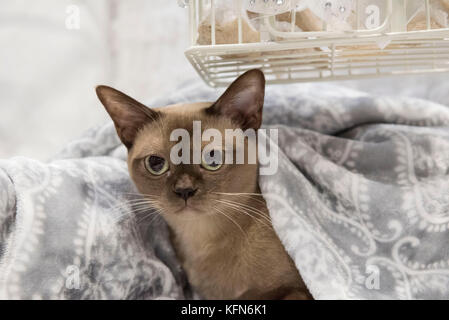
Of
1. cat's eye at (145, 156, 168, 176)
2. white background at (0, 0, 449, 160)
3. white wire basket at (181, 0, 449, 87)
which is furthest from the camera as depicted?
white background at (0, 0, 449, 160)

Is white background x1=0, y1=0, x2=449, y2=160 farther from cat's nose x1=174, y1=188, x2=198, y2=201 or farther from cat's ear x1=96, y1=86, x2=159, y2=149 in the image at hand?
cat's nose x1=174, y1=188, x2=198, y2=201

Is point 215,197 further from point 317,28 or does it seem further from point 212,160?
point 317,28

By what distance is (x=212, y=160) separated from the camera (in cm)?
91

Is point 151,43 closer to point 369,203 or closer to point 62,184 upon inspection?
point 62,184

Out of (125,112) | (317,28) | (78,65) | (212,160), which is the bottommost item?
(212,160)

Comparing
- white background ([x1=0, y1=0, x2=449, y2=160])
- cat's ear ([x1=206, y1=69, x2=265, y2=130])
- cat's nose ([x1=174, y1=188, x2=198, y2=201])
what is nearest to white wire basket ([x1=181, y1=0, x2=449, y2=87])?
cat's ear ([x1=206, y1=69, x2=265, y2=130])

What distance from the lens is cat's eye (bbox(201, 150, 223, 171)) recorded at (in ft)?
2.98

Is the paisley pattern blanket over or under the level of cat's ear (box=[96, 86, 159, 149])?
under

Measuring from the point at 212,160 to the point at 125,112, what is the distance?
0.24 m

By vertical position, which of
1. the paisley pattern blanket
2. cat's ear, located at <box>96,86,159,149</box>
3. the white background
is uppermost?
the white background

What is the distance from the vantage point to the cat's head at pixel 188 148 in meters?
0.90

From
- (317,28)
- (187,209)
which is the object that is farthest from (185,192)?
(317,28)
